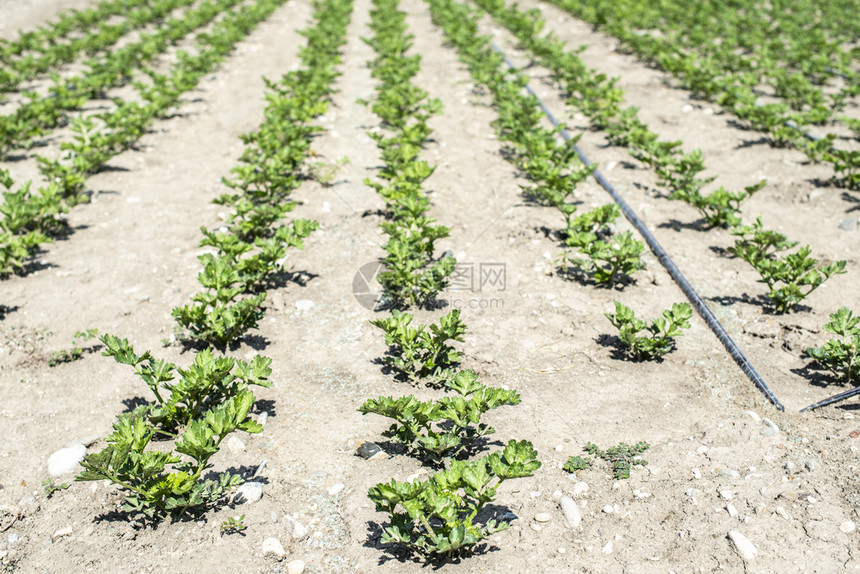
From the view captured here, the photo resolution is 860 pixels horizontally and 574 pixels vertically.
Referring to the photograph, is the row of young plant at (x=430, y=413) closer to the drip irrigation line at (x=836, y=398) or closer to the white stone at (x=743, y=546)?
the white stone at (x=743, y=546)

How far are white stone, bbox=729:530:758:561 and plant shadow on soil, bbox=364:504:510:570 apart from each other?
1.06m

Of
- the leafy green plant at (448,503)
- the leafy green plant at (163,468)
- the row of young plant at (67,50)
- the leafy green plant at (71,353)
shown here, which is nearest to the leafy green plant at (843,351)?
the leafy green plant at (448,503)

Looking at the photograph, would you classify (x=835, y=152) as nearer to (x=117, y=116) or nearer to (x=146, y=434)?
(x=146, y=434)

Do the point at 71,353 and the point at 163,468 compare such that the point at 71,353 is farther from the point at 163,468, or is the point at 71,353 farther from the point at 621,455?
the point at 621,455

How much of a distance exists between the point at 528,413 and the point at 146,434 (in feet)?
6.83

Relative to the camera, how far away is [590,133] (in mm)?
8430

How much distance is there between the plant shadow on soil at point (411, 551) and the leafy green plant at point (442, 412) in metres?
0.42

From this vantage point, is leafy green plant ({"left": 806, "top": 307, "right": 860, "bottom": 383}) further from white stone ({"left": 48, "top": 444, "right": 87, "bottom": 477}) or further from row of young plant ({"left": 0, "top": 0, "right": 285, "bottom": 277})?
row of young plant ({"left": 0, "top": 0, "right": 285, "bottom": 277})

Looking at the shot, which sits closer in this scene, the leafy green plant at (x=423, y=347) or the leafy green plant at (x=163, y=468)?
the leafy green plant at (x=163, y=468)

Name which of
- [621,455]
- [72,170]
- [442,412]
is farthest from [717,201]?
[72,170]

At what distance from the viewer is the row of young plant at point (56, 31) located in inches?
457

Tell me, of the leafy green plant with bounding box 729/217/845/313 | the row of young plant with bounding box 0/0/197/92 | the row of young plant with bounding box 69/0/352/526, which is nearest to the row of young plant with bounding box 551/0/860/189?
the leafy green plant with bounding box 729/217/845/313

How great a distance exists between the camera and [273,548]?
2992mm

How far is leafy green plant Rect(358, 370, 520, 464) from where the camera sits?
3.23m
